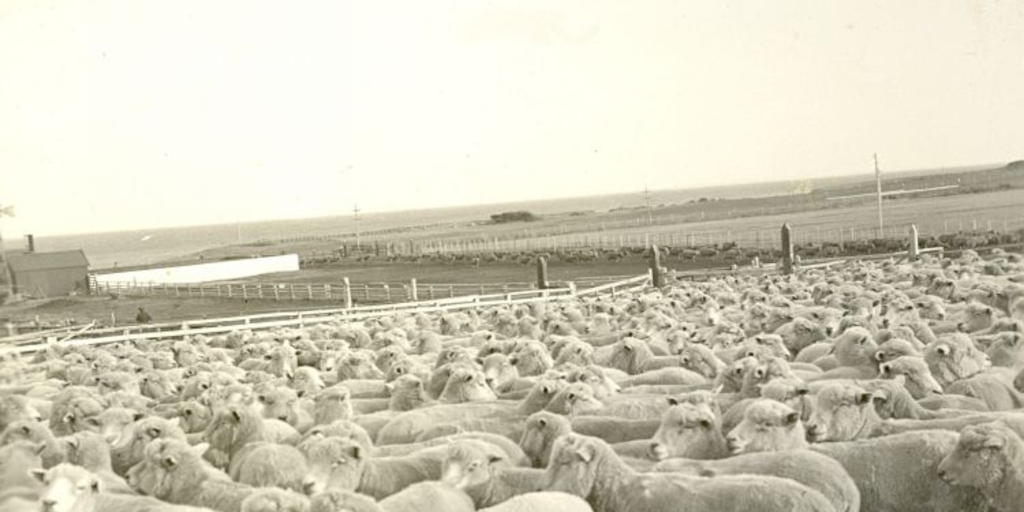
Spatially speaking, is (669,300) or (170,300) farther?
(170,300)

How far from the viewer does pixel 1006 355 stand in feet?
31.1

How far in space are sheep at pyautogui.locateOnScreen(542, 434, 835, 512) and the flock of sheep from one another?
13 millimetres

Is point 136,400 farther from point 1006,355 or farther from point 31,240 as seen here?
point 31,240

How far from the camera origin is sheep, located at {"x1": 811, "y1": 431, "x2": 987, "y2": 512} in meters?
6.44

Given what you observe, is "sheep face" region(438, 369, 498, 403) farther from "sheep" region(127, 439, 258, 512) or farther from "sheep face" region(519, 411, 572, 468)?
"sheep" region(127, 439, 258, 512)

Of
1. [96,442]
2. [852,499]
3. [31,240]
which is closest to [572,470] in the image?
[852,499]

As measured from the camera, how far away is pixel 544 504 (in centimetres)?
599

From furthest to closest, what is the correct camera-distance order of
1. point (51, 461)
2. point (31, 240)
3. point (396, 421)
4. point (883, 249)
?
point (31, 240) < point (883, 249) < point (396, 421) < point (51, 461)

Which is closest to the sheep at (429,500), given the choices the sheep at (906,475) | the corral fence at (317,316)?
the sheep at (906,475)

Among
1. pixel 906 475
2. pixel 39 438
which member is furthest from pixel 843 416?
pixel 39 438

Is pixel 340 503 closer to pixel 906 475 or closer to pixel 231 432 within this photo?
pixel 231 432

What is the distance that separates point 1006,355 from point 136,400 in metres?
8.69

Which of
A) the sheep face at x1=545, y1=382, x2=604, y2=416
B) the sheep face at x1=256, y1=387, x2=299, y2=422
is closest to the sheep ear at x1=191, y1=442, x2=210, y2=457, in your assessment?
the sheep face at x1=256, y1=387, x2=299, y2=422

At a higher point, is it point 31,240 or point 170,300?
point 31,240
